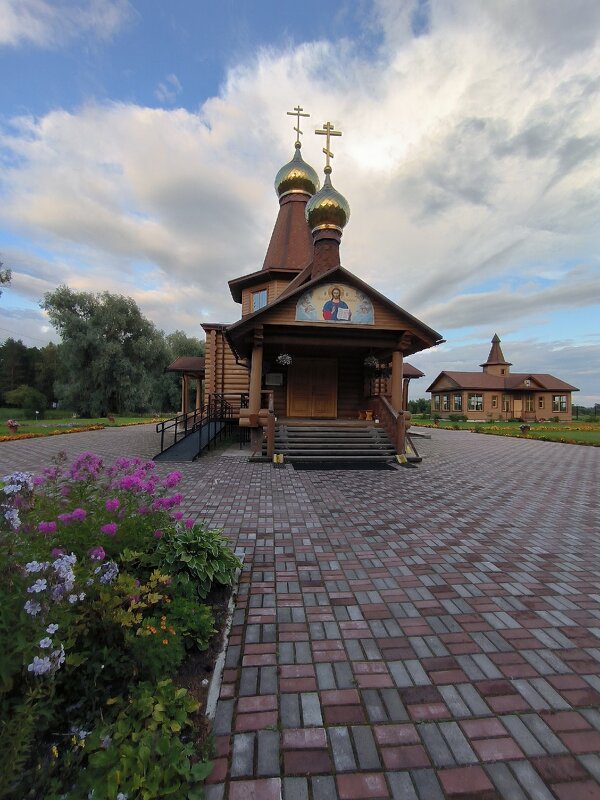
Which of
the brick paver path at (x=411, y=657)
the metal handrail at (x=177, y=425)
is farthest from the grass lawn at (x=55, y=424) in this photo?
the brick paver path at (x=411, y=657)

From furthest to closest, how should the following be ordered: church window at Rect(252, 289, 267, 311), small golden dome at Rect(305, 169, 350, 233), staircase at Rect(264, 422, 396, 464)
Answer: church window at Rect(252, 289, 267, 311)
small golden dome at Rect(305, 169, 350, 233)
staircase at Rect(264, 422, 396, 464)

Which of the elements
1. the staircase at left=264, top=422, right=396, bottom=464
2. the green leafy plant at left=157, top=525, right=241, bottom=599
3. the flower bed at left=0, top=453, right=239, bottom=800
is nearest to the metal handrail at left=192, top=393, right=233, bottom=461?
the staircase at left=264, top=422, right=396, bottom=464

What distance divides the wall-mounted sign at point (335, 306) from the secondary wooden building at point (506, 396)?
34845mm

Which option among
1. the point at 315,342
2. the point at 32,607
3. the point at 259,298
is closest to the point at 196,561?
the point at 32,607

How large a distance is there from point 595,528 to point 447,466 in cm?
469

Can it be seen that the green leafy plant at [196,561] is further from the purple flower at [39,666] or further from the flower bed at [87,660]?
the purple flower at [39,666]

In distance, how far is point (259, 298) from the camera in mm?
17234

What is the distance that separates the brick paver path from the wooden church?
5.62 meters

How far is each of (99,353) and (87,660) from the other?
114ft

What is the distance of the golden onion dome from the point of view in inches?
714

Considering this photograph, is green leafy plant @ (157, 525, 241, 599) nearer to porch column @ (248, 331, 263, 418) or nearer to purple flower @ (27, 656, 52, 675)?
purple flower @ (27, 656, 52, 675)

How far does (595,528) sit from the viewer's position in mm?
4879

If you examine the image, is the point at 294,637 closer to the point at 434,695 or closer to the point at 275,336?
the point at 434,695

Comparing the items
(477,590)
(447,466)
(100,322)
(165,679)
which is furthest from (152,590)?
(100,322)
